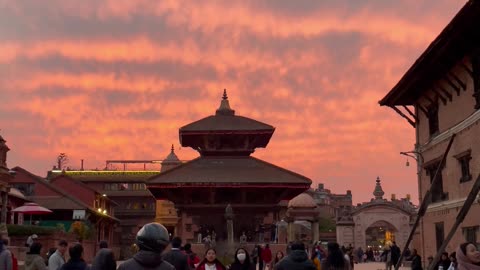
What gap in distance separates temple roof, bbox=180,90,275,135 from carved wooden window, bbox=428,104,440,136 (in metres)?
12.0

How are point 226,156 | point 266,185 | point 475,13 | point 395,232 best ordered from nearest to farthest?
point 475,13
point 266,185
point 226,156
point 395,232

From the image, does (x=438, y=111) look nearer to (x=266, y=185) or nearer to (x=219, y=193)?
(x=266, y=185)

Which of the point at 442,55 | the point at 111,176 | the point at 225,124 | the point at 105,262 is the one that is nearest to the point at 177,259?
the point at 105,262

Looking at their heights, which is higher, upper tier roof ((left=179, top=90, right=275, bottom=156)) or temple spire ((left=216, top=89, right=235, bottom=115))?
temple spire ((left=216, top=89, right=235, bottom=115))

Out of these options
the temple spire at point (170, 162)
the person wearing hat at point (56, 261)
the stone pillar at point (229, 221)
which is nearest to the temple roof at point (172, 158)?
the temple spire at point (170, 162)

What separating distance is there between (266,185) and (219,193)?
2884 millimetres

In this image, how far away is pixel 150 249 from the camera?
4879 millimetres

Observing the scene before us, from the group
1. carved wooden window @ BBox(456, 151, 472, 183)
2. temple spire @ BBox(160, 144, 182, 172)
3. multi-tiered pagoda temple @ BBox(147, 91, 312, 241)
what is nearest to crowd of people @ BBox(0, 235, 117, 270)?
carved wooden window @ BBox(456, 151, 472, 183)

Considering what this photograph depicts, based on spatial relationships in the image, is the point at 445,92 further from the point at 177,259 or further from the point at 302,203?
the point at 302,203

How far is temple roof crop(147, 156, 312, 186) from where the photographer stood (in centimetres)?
3297

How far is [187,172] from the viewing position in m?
34.2

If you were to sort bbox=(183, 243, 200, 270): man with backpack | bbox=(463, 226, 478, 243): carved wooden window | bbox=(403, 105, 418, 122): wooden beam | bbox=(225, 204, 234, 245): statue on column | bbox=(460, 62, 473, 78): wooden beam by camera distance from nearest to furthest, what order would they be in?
bbox=(183, 243, 200, 270): man with backpack
bbox=(460, 62, 473, 78): wooden beam
bbox=(463, 226, 478, 243): carved wooden window
bbox=(403, 105, 418, 122): wooden beam
bbox=(225, 204, 234, 245): statue on column

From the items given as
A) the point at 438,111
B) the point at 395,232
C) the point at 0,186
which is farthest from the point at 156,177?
the point at 395,232

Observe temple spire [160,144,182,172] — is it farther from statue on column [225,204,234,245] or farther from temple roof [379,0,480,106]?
temple roof [379,0,480,106]
